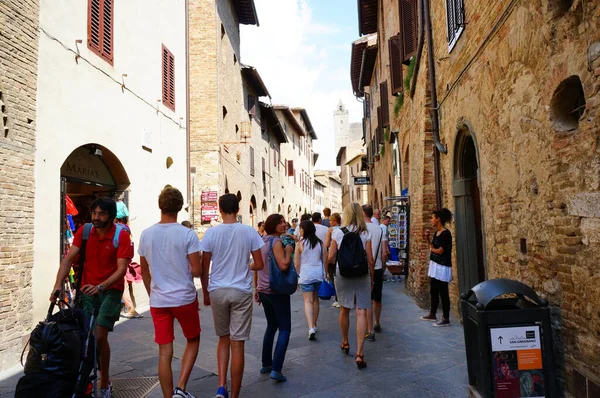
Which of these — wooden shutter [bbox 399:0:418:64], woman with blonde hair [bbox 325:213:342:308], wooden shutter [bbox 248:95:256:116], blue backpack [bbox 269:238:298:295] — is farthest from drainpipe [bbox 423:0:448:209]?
wooden shutter [bbox 248:95:256:116]

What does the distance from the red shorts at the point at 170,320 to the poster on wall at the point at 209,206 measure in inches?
469

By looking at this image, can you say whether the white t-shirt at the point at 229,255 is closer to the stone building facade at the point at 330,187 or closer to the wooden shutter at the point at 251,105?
the wooden shutter at the point at 251,105

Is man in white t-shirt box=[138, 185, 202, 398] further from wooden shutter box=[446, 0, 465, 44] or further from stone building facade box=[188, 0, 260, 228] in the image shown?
stone building facade box=[188, 0, 260, 228]

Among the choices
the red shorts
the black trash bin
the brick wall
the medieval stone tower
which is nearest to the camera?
the brick wall

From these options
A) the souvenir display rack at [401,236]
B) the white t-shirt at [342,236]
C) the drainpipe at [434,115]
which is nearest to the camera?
the white t-shirt at [342,236]

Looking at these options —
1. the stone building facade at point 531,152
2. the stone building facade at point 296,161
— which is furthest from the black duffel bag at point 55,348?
the stone building facade at point 296,161

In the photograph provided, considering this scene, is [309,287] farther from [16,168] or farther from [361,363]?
[16,168]

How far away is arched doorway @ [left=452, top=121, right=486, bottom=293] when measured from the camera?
7258mm

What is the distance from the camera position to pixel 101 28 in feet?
27.8

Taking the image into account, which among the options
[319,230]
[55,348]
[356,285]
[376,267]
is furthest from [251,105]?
[55,348]

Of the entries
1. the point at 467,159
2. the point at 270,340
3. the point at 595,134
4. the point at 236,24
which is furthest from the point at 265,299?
the point at 236,24

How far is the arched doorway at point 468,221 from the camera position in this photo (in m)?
7.26

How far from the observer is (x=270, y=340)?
5156 millimetres

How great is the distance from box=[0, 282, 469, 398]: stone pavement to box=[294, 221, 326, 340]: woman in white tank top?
43 centimetres
